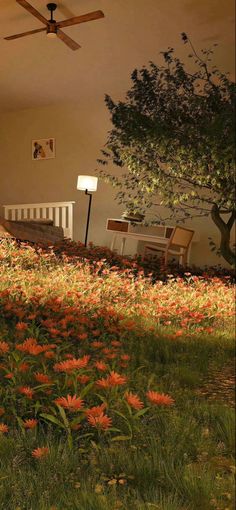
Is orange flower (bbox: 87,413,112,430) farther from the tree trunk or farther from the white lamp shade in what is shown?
the white lamp shade

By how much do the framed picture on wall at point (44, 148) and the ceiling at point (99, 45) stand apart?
0.29 metres

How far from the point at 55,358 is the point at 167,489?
465 mm

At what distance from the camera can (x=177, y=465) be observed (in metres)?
0.66

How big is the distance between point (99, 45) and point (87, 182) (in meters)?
0.94

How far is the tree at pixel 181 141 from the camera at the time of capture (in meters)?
1.87

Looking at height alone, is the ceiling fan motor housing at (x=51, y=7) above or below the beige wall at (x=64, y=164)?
above

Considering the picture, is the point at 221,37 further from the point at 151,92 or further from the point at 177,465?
the point at 177,465

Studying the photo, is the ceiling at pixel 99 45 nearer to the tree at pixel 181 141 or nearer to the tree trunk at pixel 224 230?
the tree at pixel 181 141

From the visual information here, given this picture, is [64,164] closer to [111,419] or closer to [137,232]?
[137,232]

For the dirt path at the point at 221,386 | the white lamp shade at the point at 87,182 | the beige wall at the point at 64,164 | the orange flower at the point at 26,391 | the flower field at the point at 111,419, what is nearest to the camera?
the flower field at the point at 111,419

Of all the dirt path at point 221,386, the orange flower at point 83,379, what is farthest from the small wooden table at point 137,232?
the orange flower at point 83,379

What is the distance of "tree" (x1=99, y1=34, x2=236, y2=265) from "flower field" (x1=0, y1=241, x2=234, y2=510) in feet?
2.29

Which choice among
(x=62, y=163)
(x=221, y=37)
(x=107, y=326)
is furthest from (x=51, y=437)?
(x=62, y=163)

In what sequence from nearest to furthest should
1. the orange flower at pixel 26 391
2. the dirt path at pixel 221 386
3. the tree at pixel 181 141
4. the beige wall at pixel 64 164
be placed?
1. the orange flower at pixel 26 391
2. the dirt path at pixel 221 386
3. the tree at pixel 181 141
4. the beige wall at pixel 64 164
